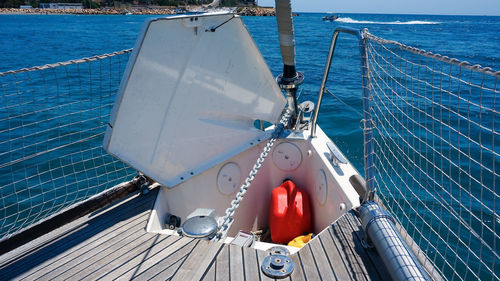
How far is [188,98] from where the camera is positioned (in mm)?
2445

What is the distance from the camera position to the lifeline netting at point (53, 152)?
3.86m

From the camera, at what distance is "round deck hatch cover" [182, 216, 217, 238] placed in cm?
202

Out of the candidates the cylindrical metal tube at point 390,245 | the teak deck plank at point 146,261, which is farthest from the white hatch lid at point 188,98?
the cylindrical metal tube at point 390,245

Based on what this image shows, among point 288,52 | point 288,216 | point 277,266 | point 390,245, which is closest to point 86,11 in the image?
point 288,52

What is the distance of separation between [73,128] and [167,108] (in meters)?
5.54

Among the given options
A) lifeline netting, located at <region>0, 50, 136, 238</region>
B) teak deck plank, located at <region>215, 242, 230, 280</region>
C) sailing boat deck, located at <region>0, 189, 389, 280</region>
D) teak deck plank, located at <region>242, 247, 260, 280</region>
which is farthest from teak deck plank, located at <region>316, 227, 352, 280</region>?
lifeline netting, located at <region>0, 50, 136, 238</region>

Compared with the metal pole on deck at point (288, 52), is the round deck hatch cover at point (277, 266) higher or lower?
lower

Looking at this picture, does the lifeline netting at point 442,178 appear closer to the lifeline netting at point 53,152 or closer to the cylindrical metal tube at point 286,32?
the cylindrical metal tube at point 286,32

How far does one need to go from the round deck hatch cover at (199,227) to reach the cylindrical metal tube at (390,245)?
0.88m

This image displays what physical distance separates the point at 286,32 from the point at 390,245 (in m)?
1.88

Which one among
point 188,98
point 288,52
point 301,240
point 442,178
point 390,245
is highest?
point 288,52

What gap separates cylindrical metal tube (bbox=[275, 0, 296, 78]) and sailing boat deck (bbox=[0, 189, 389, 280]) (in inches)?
59.4

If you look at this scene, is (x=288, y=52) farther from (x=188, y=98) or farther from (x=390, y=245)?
(x=390, y=245)

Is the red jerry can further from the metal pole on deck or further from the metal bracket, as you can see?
the metal pole on deck
